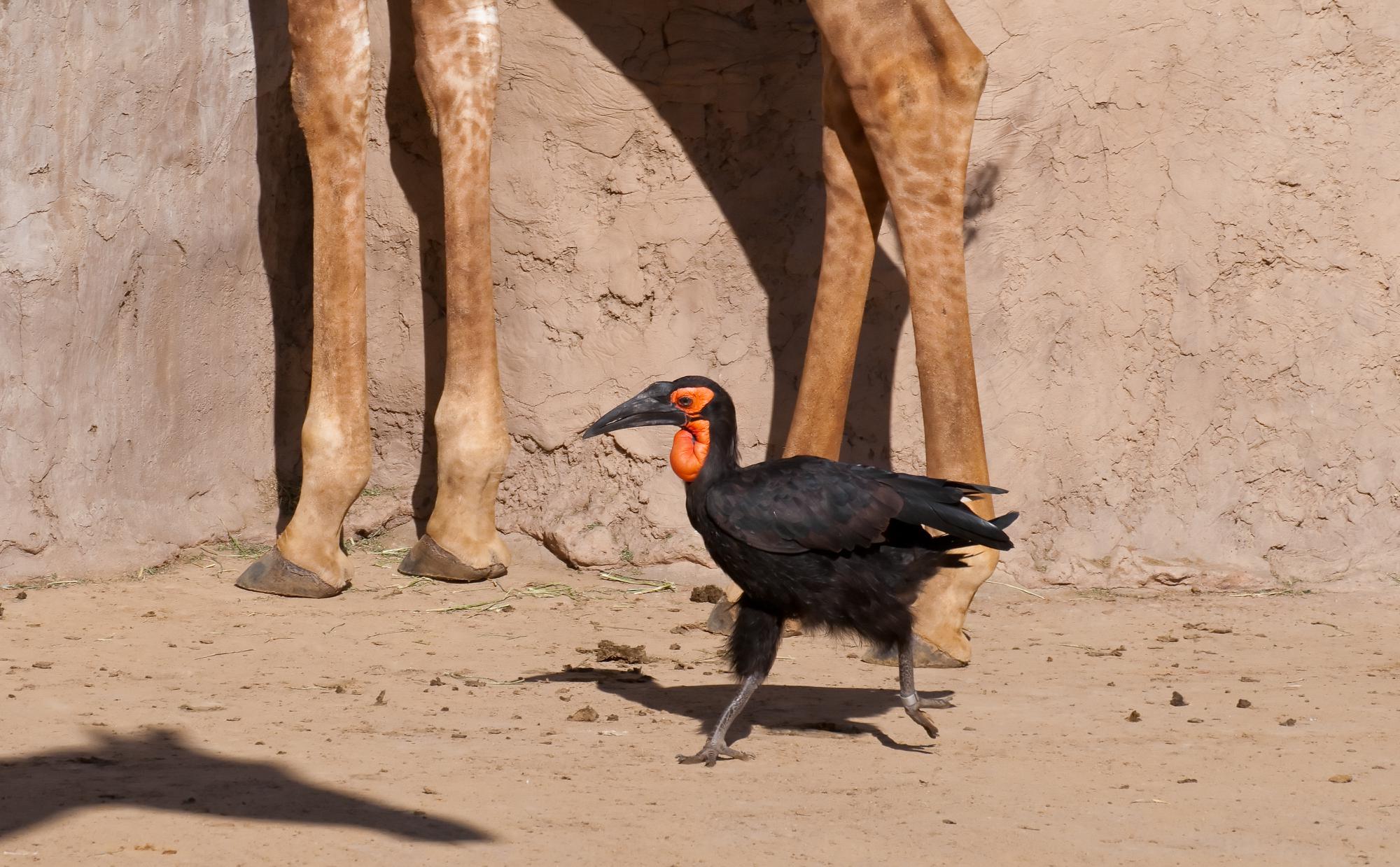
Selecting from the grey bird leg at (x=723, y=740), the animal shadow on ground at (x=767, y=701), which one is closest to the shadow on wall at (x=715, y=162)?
the animal shadow on ground at (x=767, y=701)

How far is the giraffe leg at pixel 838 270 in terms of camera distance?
5.23 m

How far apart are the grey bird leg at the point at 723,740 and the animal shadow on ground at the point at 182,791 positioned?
2.57 feet

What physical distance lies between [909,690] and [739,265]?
257 centimetres

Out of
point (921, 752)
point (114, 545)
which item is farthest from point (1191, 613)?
point (114, 545)

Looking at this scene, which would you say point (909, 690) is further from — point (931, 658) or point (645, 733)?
point (931, 658)

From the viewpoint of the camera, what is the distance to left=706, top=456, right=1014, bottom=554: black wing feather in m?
3.97

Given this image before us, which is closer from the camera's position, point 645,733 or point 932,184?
point 645,733

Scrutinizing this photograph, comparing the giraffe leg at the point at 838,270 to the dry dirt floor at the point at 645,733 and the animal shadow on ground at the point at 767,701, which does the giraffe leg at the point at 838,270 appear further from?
the dry dirt floor at the point at 645,733

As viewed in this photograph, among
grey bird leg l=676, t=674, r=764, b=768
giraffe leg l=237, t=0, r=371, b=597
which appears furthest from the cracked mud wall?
grey bird leg l=676, t=674, r=764, b=768

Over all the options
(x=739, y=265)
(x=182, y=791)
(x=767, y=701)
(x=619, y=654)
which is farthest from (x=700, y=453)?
(x=739, y=265)

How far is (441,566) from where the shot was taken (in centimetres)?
595

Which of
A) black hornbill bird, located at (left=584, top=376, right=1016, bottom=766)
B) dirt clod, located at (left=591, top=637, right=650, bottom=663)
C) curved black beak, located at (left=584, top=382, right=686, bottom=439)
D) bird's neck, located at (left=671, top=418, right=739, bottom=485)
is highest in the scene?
curved black beak, located at (left=584, top=382, right=686, bottom=439)

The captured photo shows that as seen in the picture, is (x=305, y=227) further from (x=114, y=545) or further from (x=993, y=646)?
(x=993, y=646)

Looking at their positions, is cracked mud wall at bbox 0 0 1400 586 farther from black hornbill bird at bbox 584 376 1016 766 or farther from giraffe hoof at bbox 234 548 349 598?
black hornbill bird at bbox 584 376 1016 766
